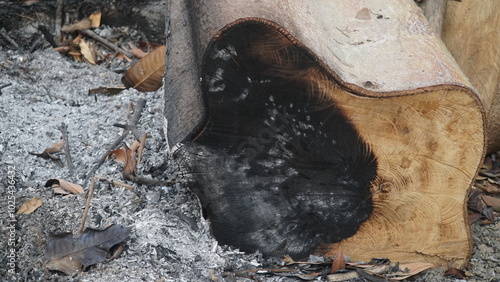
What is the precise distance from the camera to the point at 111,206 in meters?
2.40

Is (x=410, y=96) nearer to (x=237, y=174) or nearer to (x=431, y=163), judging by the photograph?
(x=431, y=163)

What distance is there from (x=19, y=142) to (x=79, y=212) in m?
0.66

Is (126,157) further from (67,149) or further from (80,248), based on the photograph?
(80,248)

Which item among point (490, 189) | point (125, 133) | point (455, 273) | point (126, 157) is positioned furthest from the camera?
point (490, 189)

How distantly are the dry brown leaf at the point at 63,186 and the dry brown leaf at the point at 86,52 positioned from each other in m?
1.56

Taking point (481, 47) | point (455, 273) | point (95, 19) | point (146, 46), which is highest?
point (481, 47)

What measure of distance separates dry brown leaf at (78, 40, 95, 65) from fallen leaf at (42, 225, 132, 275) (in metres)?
1.97

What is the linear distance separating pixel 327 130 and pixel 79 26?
2488 millimetres

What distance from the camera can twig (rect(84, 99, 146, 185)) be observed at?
8.68ft

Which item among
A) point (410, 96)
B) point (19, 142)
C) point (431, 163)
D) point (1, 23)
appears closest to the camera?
point (410, 96)

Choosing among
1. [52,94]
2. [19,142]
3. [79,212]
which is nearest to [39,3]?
[52,94]

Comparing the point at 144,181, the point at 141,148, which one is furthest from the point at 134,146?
the point at 144,181

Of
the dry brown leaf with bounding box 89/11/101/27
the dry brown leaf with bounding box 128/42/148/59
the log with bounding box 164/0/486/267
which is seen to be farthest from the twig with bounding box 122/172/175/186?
the dry brown leaf with bounding box 89/11/101/27

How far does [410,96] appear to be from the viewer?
80.8 inches
